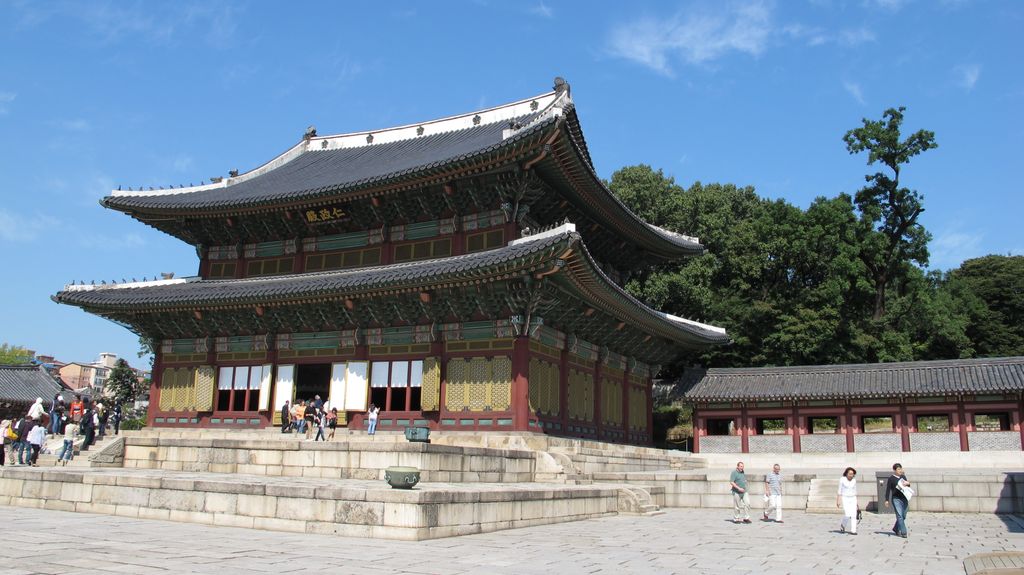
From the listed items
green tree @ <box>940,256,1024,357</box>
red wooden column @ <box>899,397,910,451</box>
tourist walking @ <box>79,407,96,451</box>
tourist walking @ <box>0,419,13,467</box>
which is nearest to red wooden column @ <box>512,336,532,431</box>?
tourist walking @ <box>79,407,96,451</box>

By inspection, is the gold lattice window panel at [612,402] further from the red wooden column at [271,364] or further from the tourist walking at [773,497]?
the red wooden column at [271,364]

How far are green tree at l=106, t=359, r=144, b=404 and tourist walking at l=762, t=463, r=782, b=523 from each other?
183ft

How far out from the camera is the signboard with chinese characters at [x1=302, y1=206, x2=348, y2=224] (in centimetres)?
3094

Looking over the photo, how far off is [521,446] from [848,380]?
17.8 metres

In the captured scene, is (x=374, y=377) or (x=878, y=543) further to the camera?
(x=374, y=377)

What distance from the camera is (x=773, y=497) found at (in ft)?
62.7

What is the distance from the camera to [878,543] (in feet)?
48.8

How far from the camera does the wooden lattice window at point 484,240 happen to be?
2830 cm

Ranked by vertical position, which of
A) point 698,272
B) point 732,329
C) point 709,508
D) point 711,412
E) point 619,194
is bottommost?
point 709,508

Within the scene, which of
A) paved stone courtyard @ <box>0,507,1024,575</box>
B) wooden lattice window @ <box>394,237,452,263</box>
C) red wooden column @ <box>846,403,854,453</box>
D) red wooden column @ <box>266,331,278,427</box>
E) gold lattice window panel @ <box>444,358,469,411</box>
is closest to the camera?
paved stone courtyard @ <box>0,507,1024,575</box>

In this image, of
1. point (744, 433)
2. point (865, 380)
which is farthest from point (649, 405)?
point (865, 380)

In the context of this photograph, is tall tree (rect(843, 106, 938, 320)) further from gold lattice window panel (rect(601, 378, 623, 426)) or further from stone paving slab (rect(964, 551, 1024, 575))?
stone paving slab (rect(964, 551, 1024, 575))

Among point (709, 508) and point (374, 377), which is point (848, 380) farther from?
point (374, 377)

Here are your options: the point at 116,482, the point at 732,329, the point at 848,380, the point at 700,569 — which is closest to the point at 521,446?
the point at 116,482
